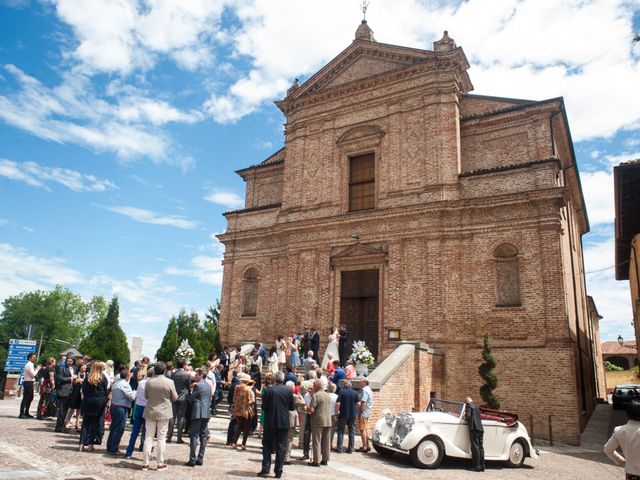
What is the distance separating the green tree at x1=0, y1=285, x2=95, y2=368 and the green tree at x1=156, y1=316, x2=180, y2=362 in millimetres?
42665

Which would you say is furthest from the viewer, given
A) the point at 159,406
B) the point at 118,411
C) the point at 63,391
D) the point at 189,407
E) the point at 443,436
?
the point at 63,391

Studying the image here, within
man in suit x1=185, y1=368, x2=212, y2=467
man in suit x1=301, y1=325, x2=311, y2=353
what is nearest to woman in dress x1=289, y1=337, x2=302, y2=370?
man in suit x1=301, y1=325, x2=311, y2=353

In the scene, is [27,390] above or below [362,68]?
below

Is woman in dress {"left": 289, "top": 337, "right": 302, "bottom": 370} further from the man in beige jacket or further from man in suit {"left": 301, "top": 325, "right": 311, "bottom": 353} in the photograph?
the man in beige jacket

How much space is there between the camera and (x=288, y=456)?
9188 millimetres

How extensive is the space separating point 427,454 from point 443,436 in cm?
48

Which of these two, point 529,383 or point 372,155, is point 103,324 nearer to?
point 372,155

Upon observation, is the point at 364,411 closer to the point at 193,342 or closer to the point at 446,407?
the point at 446,407

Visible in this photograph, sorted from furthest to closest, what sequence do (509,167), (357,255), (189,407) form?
(357,255) < (509,167) < (189,407)

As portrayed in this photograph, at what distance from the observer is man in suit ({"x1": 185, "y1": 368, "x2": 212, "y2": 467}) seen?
26.1 feet

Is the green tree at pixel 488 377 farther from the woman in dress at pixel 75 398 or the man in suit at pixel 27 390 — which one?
the man in suit at pixel 27 390

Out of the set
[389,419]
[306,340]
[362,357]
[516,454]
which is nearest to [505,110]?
[362,357]

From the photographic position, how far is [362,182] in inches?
794

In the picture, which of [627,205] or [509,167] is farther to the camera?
[509,167]
